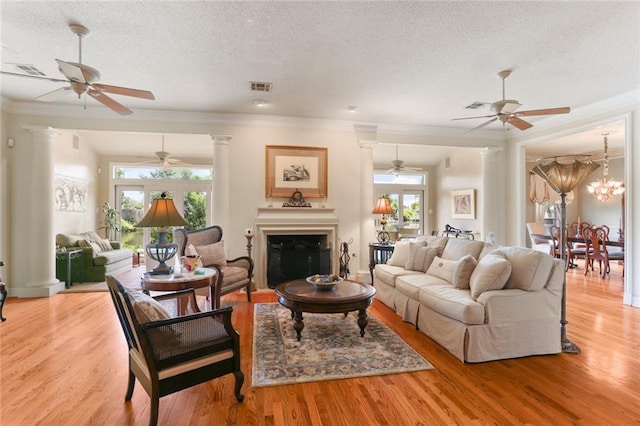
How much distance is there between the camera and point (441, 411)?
2.09 metres

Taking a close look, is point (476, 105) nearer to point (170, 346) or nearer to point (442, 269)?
point (442, 269)

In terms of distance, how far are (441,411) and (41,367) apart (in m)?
3.11

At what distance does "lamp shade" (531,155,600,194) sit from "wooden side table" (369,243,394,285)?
2.57 metres

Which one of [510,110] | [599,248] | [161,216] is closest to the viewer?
[161,216]

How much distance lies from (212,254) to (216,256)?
0.21ft

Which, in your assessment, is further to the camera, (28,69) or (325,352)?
(28,69)

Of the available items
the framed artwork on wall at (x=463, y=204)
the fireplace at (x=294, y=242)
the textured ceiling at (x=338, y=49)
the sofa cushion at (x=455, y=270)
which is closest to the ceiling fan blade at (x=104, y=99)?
the textured ceiling at (x=338, y=49)

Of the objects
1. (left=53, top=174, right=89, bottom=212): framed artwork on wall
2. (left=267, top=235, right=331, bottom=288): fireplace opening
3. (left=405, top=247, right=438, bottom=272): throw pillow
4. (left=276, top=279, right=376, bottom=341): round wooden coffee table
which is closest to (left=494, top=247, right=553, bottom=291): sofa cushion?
(left=405, top=247, right=438, bottom=272): throw pillow

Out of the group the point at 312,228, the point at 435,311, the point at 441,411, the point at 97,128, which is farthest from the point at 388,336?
the point at 97,128

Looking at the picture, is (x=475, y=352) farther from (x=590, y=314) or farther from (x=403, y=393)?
(x=590, y=314)

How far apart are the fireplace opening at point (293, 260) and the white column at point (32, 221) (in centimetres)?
329

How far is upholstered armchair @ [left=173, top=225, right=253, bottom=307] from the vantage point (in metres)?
4.17

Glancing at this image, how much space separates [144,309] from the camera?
196 cm

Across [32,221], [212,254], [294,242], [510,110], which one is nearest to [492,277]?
[510,110]
